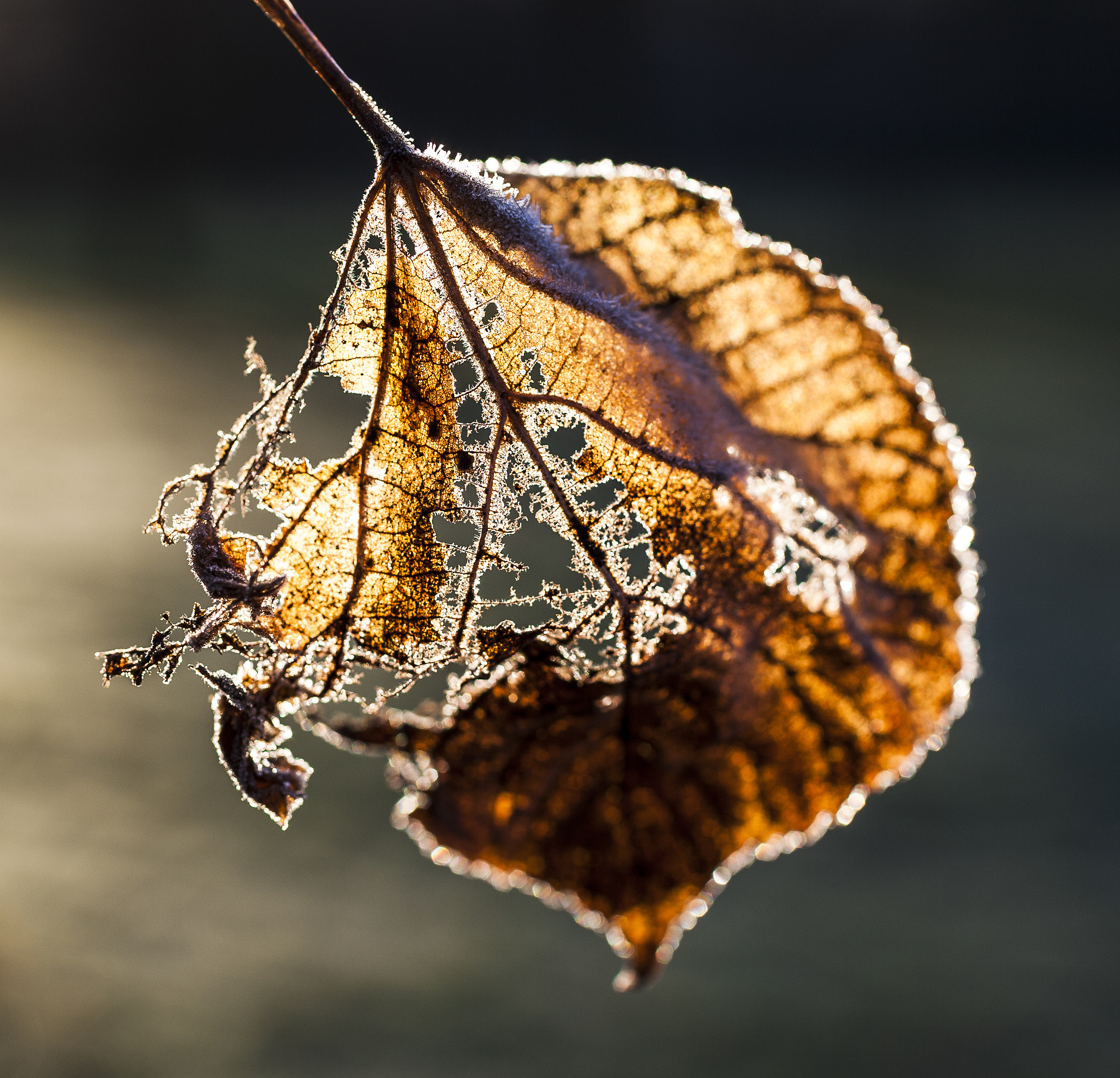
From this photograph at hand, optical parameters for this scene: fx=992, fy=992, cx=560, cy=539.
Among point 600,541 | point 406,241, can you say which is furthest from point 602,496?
point 406,241

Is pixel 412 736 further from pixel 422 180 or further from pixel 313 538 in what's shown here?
pixel 422 180

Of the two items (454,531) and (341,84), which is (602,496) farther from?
(341,84)

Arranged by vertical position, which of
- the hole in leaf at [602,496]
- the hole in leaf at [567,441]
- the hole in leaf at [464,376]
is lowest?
the hole in leaf at [602,496]

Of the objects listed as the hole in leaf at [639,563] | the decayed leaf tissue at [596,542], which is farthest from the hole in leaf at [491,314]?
the hole in leaf at [639,563]

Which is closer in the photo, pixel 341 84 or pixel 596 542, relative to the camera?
pixel 341 84

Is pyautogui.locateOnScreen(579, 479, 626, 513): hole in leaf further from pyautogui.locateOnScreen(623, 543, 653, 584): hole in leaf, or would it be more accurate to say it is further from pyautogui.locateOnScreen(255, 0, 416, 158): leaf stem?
pyautogui.locateOnScreen(255, 0, 416, 158): leaf stem

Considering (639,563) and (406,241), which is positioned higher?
(406,241)

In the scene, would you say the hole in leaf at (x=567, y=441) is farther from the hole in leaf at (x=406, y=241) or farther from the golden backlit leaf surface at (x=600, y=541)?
the hole in leaf at (x=406, y=241)

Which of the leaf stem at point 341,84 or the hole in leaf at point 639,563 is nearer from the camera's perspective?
the leaf stem at point 341,84
